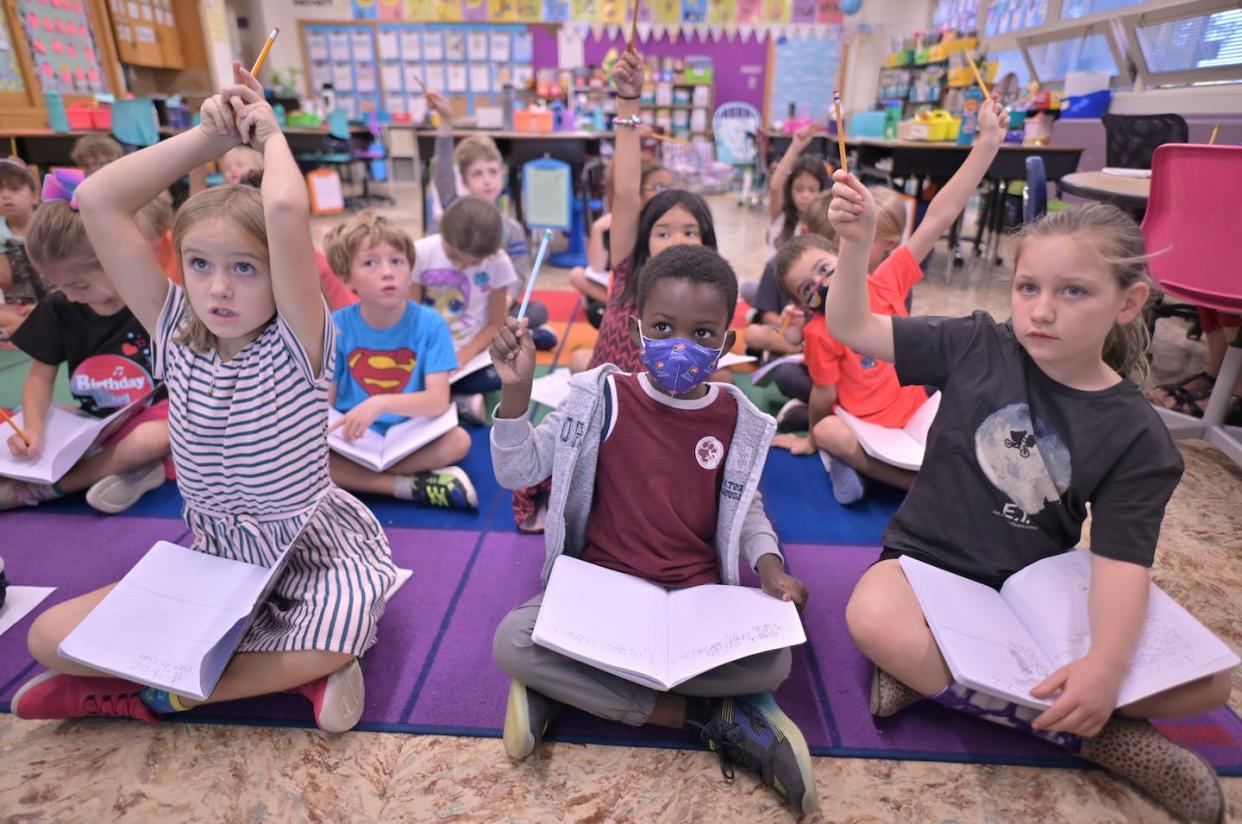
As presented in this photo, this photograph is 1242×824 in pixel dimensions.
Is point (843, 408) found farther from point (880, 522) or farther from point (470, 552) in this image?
point (470, 552)

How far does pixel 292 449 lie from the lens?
4.19ft

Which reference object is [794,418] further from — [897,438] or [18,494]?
[18,494]

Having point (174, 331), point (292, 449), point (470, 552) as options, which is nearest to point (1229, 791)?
point (470, 552)

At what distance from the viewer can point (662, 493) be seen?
1.30 meters

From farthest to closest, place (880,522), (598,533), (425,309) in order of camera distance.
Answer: (425,309)
(880,522)
(598,533)

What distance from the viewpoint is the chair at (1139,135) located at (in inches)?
145

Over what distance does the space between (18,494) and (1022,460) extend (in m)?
2.35

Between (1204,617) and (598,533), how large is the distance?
1.33m

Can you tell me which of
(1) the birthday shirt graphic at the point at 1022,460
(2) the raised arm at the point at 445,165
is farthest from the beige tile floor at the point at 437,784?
(2) the raised arm at the point at 445,165

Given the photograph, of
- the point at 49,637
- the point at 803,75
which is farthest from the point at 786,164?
the point at 803,75

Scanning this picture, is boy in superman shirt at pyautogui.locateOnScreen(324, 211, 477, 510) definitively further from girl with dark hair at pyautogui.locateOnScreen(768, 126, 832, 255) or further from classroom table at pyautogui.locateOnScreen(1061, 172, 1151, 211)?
classroom table at pyautogui.locateOnScreen(1061, 172, 1151, 211)

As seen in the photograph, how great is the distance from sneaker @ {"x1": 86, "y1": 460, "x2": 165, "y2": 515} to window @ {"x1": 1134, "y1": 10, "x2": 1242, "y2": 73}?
612 cm

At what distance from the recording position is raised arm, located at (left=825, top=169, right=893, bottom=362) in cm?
107

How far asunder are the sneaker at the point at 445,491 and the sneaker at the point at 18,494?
96 centimetres
